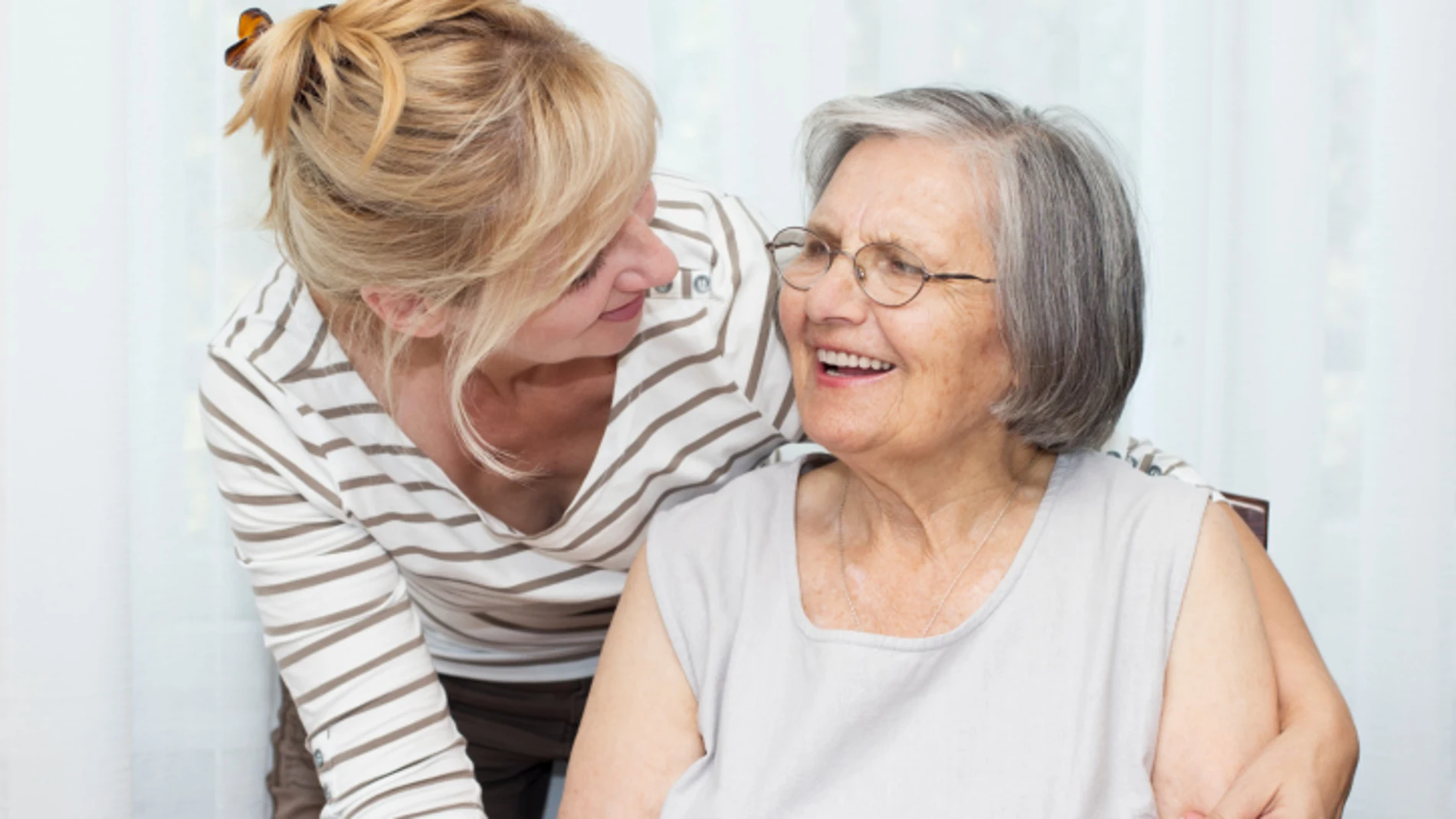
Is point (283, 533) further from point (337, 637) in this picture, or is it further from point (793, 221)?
point (793, 221)

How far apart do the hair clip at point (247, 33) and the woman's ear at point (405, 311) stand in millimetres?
286

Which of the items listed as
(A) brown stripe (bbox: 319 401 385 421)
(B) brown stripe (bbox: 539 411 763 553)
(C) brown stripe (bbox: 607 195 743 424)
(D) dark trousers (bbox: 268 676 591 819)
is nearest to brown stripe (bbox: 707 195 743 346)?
(C) brown stripe (bbox: 607 195 743 424)

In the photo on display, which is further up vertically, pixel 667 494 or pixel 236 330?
pixel 236 330

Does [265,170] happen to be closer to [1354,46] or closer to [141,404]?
→ [141,404]

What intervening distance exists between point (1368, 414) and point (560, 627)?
1.51m

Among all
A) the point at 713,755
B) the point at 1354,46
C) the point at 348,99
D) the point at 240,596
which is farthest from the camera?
the point at 1354,46

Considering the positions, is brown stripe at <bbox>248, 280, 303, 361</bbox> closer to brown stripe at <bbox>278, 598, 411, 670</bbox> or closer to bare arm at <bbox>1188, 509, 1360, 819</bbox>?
brown stripe at <bbox>278, 598, 411, 670</bbox>

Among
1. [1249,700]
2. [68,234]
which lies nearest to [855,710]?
[1249,700]

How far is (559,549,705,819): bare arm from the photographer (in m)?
1.37

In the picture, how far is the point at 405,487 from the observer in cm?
158

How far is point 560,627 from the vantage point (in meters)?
1.82

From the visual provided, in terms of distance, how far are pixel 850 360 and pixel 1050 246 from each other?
243mm

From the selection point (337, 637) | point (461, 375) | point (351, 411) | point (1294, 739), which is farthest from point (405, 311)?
point (1294, 739)

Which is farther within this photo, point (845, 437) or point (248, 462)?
point (248, 462)
